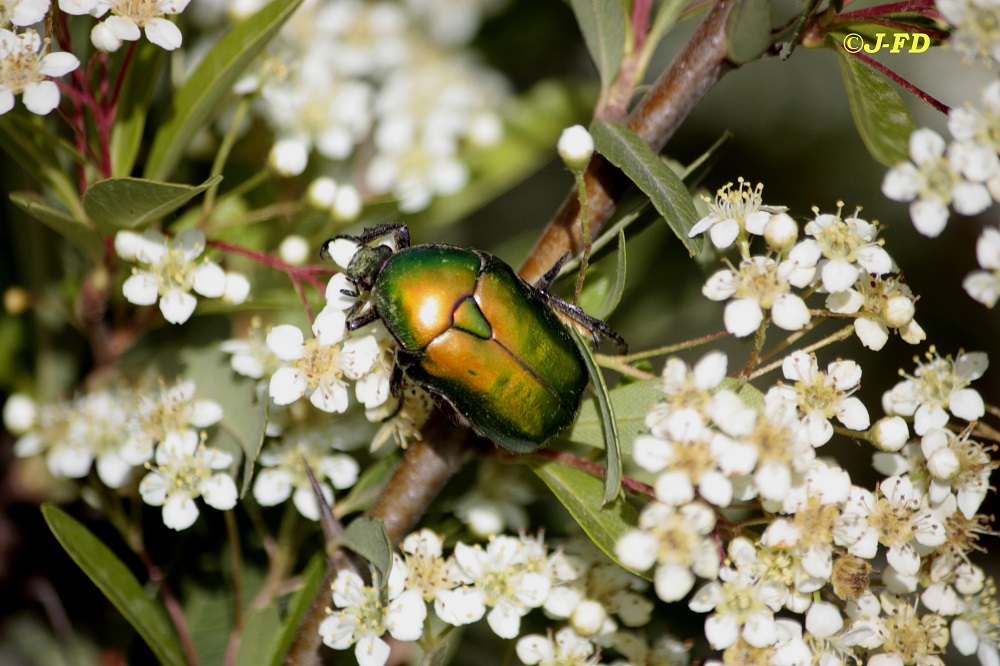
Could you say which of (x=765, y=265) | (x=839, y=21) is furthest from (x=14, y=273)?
(x=839, y=21)

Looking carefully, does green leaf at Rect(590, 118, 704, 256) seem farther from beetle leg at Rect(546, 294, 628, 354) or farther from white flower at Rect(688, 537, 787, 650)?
white flower at Rect(688, 537, 787, 650)

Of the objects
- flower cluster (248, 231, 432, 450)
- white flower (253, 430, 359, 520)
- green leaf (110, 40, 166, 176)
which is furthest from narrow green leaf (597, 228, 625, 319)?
green leaf (110, 40, 166, 176)

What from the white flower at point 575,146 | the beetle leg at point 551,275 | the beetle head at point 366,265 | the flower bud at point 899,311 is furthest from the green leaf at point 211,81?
the flower bud at point 899,311

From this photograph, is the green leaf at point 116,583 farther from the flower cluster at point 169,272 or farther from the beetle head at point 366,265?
the beetle head at point 366,265

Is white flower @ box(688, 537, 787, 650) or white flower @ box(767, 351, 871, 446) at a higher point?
white flower @ box(767, 351, 871, 446)

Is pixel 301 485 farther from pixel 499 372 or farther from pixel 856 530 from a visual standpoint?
pixel 856 530

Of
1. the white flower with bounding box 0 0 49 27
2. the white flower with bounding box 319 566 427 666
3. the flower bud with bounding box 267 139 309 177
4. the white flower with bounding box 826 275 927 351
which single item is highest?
the white flower with bounding box 0 0 49 27
